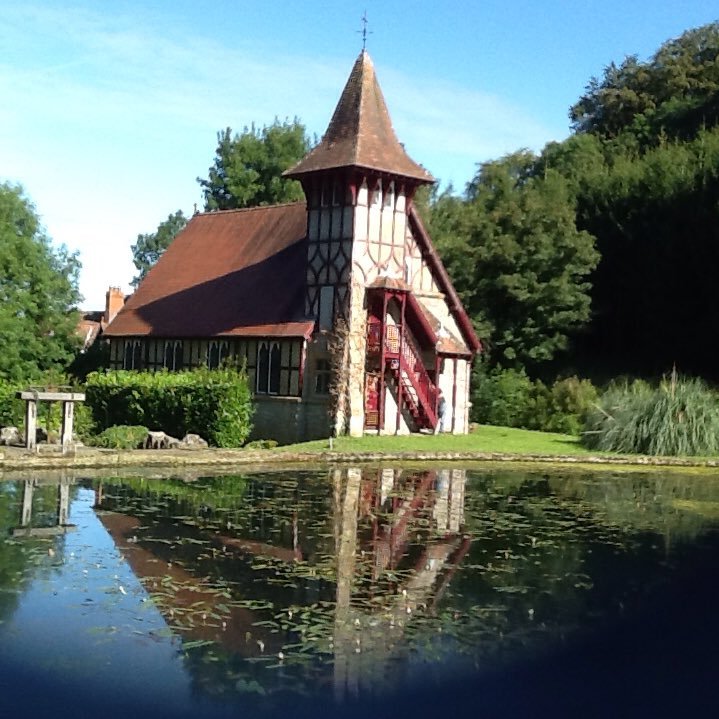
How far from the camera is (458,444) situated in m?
27.3

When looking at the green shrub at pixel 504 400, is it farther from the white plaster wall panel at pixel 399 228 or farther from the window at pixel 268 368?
the window at pixel 268 368

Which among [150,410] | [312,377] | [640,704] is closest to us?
[640,704]

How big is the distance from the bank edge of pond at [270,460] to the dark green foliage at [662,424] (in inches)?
46.2

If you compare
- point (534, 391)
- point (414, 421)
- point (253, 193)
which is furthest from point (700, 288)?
point (253, 193)

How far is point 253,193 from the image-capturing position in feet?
165

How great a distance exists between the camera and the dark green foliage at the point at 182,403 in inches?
964

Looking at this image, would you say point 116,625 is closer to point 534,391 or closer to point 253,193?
point 534,391

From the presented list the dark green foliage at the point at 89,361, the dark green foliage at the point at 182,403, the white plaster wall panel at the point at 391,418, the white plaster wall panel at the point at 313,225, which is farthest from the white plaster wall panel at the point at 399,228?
the dark green foliage at the point at 89,361

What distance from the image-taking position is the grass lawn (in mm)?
25234

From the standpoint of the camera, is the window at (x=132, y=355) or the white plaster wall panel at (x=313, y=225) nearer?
the white plaster wall panel at (x=313, y=225)

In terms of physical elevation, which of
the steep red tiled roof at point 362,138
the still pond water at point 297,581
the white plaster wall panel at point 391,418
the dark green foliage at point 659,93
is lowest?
the still pond water at point 297,581

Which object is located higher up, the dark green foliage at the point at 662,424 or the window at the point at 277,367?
the window at the point at 277,367

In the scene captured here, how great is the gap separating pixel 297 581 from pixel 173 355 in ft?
79.7

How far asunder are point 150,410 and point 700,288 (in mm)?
22636
